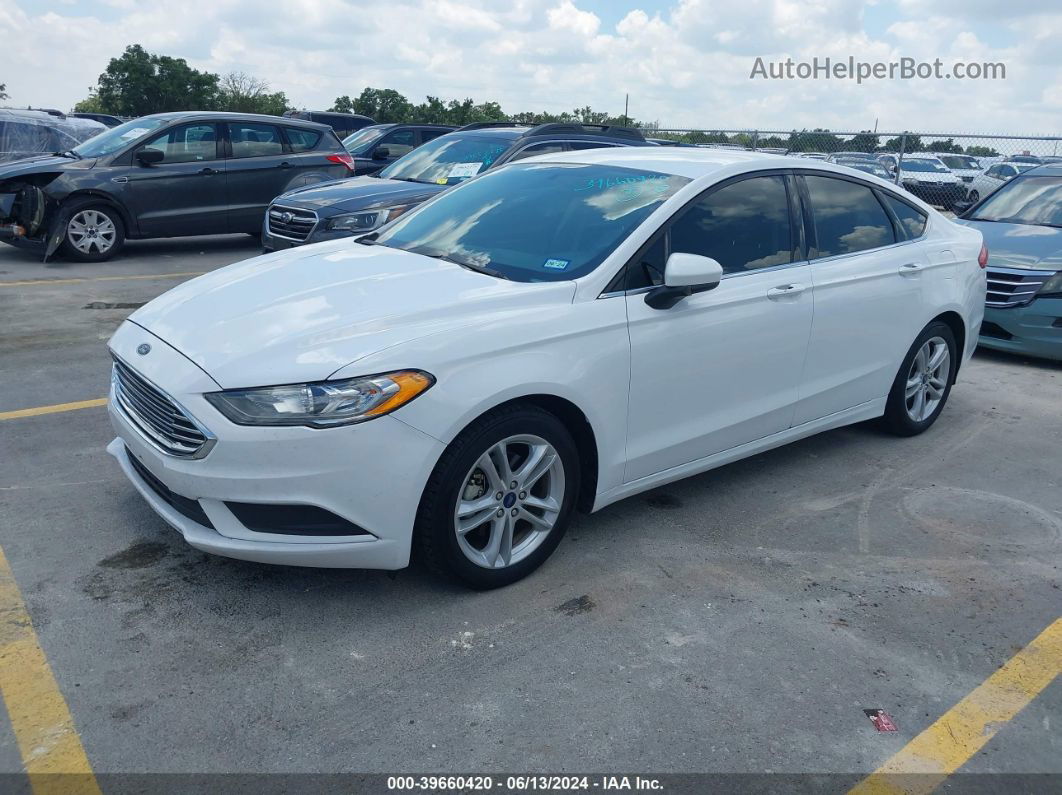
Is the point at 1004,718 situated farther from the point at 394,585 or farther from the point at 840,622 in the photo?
the point at 394,585

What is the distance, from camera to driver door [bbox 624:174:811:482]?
390cm

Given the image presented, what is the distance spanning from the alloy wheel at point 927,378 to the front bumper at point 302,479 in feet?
11.3

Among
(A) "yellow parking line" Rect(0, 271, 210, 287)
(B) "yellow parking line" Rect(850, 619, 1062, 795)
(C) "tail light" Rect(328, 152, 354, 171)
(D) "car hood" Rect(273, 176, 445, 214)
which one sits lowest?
(B) "yellow parking line" Rect(850, 619, 1062, 795)

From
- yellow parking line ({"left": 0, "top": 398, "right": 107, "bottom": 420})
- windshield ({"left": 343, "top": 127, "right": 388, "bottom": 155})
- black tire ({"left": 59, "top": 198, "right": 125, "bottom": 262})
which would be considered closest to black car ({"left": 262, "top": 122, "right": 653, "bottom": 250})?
black tire ({"left": 59, "top": 198, "right": 125, "bottom": 262})

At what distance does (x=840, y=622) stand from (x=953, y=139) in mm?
14315

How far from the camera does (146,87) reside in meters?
46.7

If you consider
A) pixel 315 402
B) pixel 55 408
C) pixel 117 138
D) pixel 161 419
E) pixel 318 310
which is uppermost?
pixel 117 138

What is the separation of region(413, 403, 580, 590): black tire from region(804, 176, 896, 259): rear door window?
1.94 m

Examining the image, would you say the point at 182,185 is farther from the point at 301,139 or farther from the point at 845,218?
the point at 845,218

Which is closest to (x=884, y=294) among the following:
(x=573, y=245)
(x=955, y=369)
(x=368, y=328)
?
(x=955, y=369)

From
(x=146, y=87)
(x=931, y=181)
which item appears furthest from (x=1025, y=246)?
(x=146, y=87)

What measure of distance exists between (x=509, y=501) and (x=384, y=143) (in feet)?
42.5

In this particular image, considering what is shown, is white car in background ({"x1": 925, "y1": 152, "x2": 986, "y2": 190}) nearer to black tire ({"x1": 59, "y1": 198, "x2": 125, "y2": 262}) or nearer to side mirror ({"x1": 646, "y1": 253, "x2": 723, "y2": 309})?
black tire ({"x1": 59, "y1": 198, "x2": 125, "y2": 262})

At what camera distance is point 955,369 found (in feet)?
19.1
